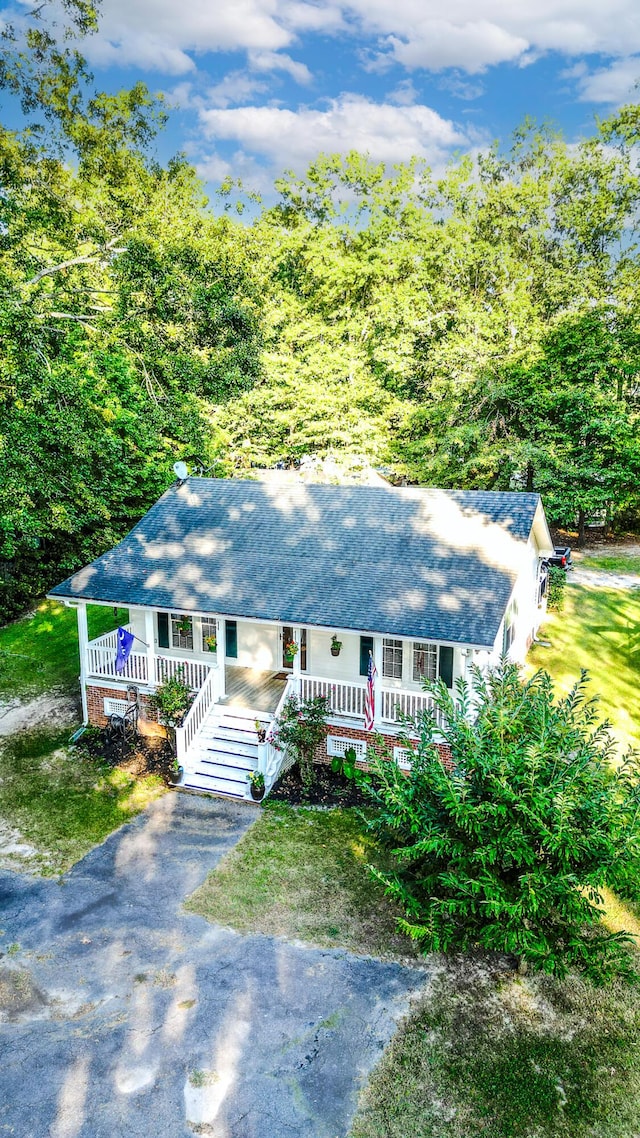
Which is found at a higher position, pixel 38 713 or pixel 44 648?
pixel 44 648

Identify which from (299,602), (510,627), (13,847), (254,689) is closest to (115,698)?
(254,689)

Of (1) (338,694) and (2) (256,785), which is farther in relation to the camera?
A: (1) (338,694)

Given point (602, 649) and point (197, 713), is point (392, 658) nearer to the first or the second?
point (197, 713)

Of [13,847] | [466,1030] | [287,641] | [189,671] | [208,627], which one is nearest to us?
[466,1030]

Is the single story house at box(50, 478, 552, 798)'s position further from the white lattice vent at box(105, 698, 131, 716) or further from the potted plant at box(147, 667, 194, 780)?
the potted plant at box(147, 667, 194, 780)

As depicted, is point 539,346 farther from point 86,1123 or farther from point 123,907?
point 86,1123

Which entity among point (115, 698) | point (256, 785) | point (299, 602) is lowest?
point (256, 785)

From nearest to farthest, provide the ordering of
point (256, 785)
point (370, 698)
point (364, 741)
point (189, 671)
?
point (256, 785), point (370, 698), point (364, 741), point (189, 671)

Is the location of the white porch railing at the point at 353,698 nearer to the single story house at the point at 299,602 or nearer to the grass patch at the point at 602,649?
the single story house at the point at 299,602
